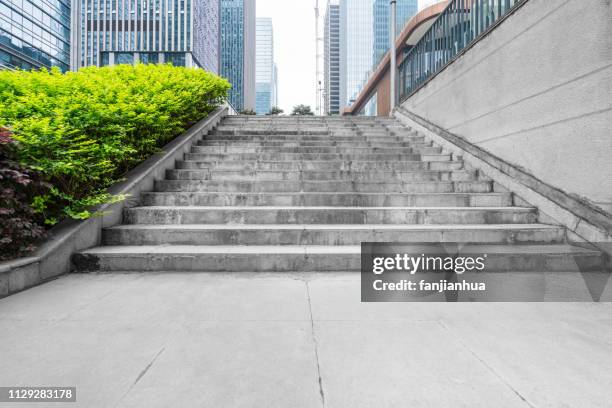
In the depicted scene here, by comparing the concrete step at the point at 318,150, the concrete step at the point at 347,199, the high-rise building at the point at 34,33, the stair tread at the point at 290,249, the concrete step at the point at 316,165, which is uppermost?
the high-rise building at the point at 34,33

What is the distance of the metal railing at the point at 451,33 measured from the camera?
5.96m

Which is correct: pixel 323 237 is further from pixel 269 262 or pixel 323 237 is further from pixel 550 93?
pixel 550 93

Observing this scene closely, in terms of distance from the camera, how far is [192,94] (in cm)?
705

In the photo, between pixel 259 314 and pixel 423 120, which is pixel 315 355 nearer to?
pixel 259 314

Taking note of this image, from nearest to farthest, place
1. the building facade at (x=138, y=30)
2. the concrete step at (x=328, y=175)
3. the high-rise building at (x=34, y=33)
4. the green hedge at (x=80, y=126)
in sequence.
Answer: the green hedge at (x=80, y=126), the concrete step at (x=328, y=175), the high-rise building at (x=34, y=33), the building facade at (x=138, y=30)

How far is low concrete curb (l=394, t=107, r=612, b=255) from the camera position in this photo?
373 centimetres

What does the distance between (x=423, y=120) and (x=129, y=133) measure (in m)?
7.33

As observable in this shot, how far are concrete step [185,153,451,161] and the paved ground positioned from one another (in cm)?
415
